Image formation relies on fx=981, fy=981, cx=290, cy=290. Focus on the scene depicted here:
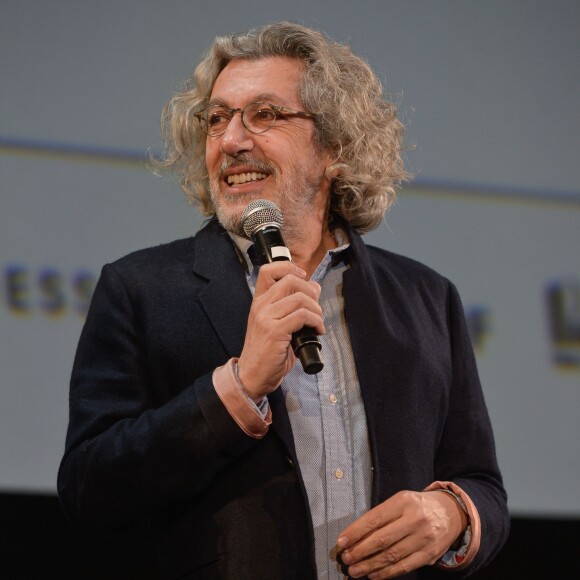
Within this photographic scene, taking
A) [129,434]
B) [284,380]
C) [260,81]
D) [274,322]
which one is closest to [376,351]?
[284,380]

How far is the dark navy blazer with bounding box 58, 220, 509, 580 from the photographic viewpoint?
1.68 metres

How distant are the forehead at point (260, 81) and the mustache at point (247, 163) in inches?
5.5

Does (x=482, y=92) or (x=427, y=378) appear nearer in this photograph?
(x=427, y=378)

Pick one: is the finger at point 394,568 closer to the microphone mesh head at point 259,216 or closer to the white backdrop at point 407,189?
the microphone mesh head at point 259,216

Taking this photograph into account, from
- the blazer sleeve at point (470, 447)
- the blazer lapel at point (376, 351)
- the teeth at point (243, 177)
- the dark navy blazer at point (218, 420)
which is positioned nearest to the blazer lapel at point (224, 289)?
the dark navy blazer at point (218, 420)

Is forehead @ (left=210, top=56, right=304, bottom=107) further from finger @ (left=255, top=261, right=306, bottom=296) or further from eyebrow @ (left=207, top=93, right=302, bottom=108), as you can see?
finger @ (left=255, top=261, right=306, bottom=296)

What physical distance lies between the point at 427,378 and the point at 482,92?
156cm

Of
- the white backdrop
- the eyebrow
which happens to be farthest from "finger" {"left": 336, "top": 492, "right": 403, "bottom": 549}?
the white backdrop

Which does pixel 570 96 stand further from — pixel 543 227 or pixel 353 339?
pixel 353 339

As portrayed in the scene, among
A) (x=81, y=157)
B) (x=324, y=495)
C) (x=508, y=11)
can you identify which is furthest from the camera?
(x=508, y=11)

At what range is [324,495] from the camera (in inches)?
70.2

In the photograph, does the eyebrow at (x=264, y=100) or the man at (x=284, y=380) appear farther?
the eyebrow at (x=264, y=100)

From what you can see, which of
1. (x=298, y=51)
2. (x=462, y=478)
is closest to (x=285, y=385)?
(x=462, y=478)

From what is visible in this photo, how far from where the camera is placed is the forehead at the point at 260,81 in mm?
2141
